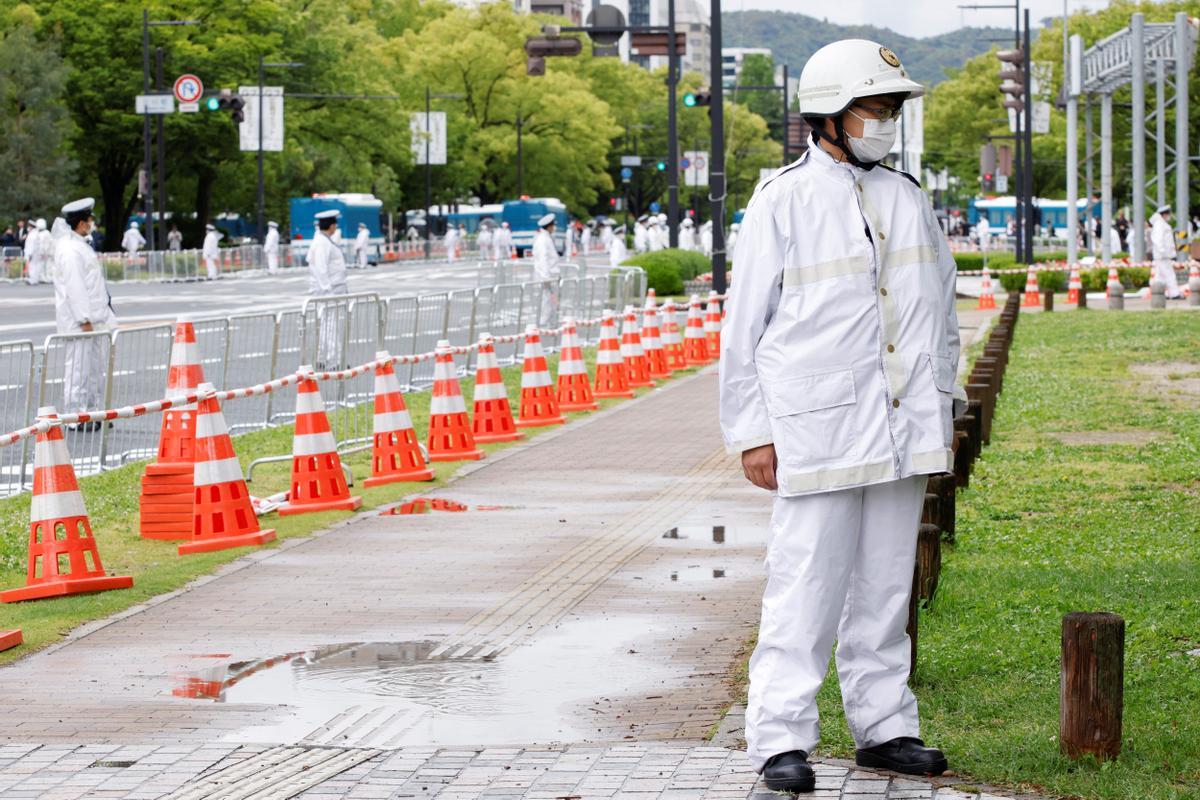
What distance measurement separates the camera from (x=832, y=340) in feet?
17.9

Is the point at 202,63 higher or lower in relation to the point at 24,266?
higher

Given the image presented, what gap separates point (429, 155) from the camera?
87.3 meters

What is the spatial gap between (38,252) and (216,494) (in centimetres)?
4824

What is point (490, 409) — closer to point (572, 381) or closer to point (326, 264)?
point (572, 381)

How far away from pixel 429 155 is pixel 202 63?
Answer: 15798 millimetres

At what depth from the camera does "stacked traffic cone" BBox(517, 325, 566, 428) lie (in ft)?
60.1

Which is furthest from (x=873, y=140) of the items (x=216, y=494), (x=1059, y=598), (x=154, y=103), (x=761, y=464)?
(x=154, y=103)

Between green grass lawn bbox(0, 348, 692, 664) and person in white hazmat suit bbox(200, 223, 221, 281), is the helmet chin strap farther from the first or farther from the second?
person in white hazmat suit bbox(200, 223, 221, 281)

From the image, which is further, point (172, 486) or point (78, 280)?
point (78, 280)

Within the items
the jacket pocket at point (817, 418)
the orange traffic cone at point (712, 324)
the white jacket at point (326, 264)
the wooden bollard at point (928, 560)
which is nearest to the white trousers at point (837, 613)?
the jacket pocket at point (817, 418)

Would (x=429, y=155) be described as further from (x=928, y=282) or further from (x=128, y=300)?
(x=928, y=282)

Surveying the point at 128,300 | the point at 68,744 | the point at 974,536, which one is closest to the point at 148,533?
the point at 974,536

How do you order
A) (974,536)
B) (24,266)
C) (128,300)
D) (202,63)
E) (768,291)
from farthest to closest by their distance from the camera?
(202,63)
(24,266)
(128,300)
(974,536)
(768,291)

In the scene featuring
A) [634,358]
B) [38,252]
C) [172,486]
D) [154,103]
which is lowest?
[172,486]
